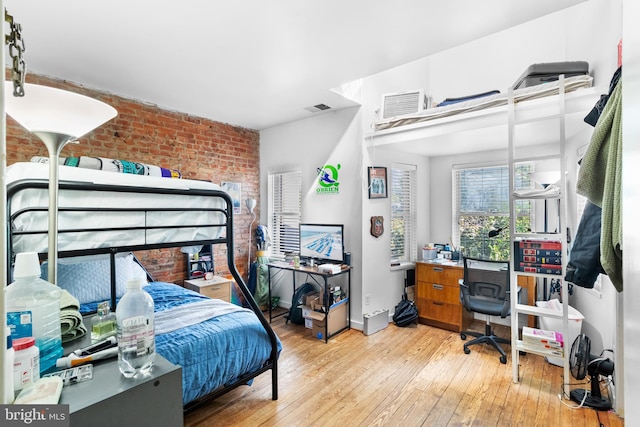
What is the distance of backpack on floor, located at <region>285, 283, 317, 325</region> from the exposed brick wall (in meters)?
1.00

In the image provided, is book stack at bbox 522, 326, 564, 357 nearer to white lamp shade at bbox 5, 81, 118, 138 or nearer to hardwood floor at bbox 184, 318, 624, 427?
hardwood floor at bbox 184, 318, 624, 427

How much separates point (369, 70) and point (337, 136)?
1.06m

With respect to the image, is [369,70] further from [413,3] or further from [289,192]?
[289,192]

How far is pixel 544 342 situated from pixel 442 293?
1.22 meters

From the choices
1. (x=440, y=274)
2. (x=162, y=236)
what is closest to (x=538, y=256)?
(x=440, y=274)

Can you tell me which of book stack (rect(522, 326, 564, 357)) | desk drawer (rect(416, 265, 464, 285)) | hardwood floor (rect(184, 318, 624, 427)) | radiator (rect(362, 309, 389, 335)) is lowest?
hardwood floor (rect(184, 318, 624, 427))

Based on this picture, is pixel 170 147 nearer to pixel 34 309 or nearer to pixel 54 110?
pixel 54 110

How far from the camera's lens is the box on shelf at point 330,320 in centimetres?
316

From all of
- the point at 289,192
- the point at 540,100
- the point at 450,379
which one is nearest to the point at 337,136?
the point at 289,192

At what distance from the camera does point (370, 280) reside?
3.44 meters

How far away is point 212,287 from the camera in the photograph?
3402 millimetres

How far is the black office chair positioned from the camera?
9.20 feet

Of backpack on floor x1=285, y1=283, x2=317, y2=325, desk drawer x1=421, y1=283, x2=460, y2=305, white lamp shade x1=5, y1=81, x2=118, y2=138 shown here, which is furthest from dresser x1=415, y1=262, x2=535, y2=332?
white lamp shade x1=5, y1=81, x2=118, y2=138

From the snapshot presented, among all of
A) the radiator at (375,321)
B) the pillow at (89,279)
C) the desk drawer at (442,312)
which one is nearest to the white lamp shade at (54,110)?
the pillow at (89,279)
